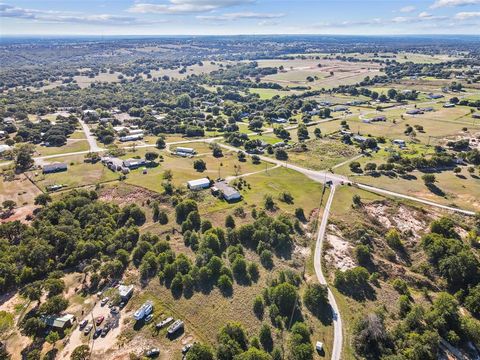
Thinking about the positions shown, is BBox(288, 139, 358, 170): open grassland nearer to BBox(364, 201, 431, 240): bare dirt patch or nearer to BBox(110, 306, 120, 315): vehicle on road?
BBox(364, 201, 431, 240): bare dirt patch

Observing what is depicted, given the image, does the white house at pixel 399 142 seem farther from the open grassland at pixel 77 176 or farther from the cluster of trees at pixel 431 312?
the open grassland at pixel 77 176

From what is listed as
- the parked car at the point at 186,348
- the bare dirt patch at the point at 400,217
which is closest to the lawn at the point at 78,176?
the parked car at the point at 186,348

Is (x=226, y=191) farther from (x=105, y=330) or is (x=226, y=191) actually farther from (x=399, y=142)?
(x=399, y=142)

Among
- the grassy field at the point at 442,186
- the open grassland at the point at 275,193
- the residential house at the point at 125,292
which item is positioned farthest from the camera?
the grassy field at the point at 442,186

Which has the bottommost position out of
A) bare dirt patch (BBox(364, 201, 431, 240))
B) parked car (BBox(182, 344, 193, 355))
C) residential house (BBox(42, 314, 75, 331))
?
bare dirt patch (BBox(364, 201, 431, 240))

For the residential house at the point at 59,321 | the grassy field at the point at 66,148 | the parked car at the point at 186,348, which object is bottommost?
the grassy field at the point at 66,148

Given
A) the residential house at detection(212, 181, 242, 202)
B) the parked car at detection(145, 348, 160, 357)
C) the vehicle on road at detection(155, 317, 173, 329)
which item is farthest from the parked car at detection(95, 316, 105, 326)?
the residential house at detection(212, 181, 242, 202)

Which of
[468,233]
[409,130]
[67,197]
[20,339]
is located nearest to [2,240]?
[67,197]
